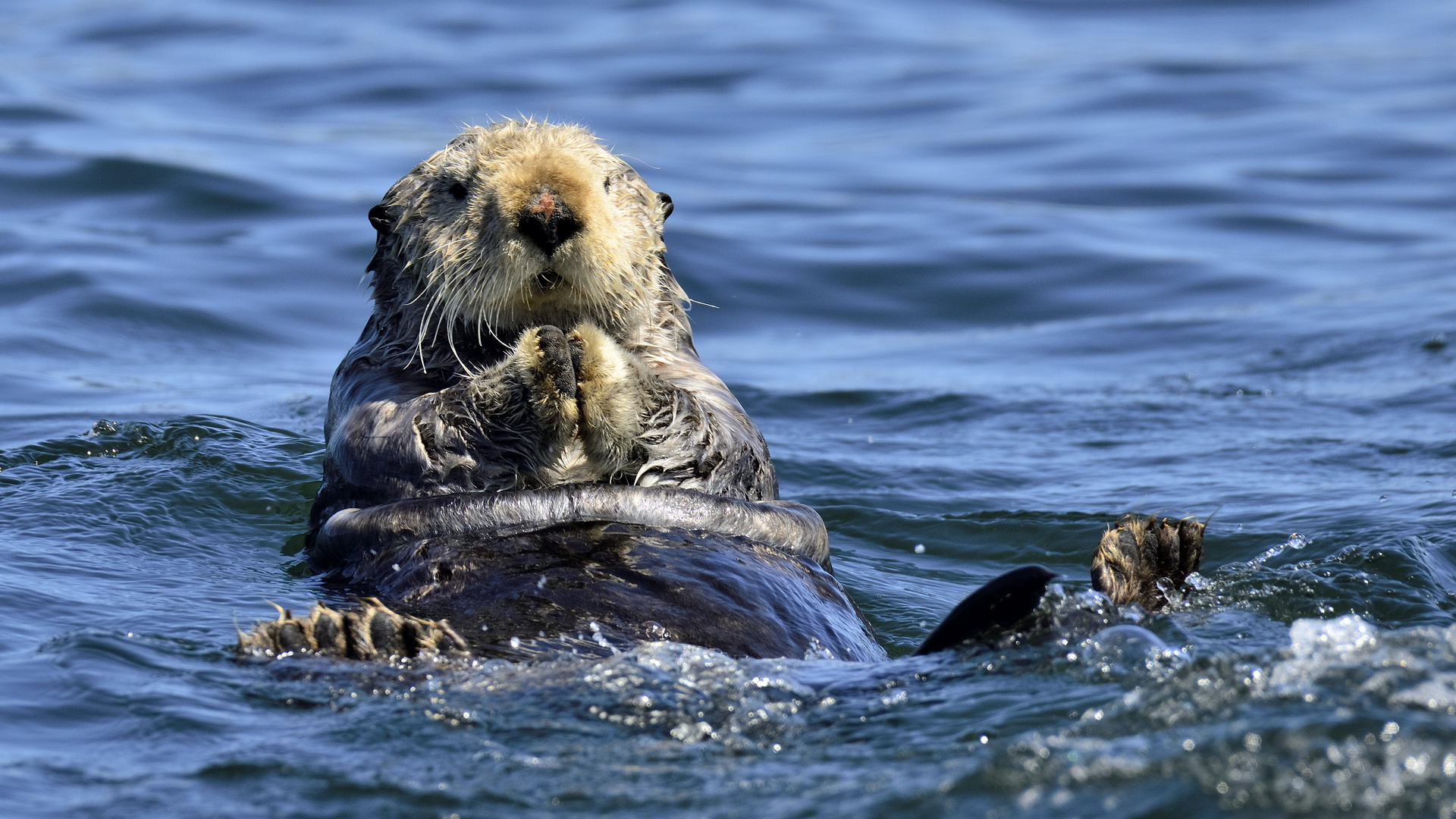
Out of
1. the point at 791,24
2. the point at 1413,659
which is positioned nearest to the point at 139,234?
the point at 1413,659

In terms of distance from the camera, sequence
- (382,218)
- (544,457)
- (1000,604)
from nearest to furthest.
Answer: (1000,604)
(544,457)
(382,218)

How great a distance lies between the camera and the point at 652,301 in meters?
4.27

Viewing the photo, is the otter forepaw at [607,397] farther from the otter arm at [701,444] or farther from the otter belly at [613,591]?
the otter belly at [613,591]

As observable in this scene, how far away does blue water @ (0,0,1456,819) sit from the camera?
2.60 meters

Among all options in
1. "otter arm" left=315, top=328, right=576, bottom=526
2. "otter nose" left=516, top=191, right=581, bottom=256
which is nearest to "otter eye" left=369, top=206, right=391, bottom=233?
"otter arm" left=315, top=328, right=576, bottom=526

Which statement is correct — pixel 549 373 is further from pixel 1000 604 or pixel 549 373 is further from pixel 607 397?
pixel 1000 604

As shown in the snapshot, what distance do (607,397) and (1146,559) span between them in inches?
51.2

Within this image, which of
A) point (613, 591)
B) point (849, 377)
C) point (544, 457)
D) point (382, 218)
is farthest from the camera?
point (849, 377)

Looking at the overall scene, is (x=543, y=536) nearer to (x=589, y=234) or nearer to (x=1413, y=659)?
(x=589, y=234)

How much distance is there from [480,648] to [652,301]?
142cm

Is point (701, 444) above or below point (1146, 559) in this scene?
above

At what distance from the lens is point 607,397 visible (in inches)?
143

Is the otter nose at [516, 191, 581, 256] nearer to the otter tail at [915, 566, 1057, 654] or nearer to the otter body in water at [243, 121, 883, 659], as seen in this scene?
the otter body in water at [243, 121, 883, 659]

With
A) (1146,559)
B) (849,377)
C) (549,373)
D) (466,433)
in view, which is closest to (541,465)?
(466,433)
